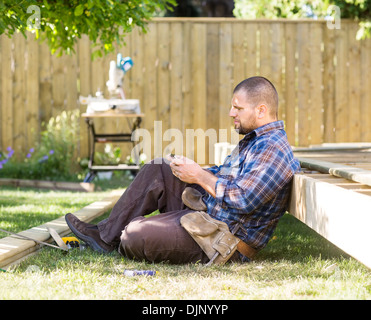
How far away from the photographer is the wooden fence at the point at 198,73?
7.38m

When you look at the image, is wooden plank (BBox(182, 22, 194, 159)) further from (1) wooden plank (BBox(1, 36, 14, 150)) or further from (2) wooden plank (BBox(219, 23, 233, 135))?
(1) wooden plank (BBox(1, 36, 14, 150))

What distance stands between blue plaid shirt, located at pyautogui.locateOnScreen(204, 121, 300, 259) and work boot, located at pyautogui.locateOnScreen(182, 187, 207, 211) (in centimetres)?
5

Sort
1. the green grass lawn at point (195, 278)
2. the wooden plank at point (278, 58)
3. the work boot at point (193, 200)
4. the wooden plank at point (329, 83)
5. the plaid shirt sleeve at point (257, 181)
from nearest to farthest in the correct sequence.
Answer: the green grass lawn at point (195, 278) → the plaid shirt sleeve at point (257, 181) → the work boot at point (193, 200) → the wooden plank at point (278, 58) → the wooden plank at point (329, 83)

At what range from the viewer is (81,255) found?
2838mm

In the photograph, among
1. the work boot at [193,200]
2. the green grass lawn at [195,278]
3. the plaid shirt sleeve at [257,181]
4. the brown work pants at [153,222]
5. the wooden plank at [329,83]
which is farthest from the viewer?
the wooden plank at [329,83]

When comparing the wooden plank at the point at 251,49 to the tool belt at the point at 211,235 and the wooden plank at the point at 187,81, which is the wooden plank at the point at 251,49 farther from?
the tool belt at the point at 211,235

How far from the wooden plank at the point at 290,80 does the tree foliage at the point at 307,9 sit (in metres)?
0.63

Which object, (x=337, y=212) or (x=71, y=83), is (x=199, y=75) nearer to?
(x=71, y=83)

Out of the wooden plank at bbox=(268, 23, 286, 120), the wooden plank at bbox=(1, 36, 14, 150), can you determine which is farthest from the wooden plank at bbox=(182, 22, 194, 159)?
the wooden plank at bbox=(1, 36, 14, 150)

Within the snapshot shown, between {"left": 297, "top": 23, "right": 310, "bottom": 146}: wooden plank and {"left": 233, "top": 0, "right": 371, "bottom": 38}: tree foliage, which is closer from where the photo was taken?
{"left": 233, "top": 0, "right": 371, "bottom": 38}: tree foliage

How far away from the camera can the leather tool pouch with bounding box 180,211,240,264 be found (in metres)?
2.61

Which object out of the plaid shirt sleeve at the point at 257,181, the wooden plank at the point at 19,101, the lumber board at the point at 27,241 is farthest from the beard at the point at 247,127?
the wooden plank at the point at 19,101

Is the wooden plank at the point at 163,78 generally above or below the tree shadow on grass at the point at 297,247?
above

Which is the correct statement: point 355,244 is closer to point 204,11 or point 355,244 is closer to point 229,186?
point 229,186
